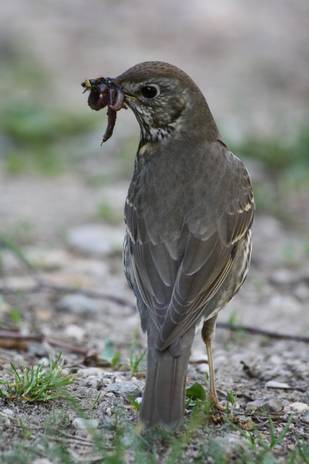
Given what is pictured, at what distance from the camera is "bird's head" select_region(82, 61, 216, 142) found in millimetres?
5426

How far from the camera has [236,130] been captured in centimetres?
1035

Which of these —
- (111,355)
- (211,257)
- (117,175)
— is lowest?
(111,355)

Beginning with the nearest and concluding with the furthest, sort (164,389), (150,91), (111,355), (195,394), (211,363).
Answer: (164,389) < (195,394) < (211,363) < (150,91) < (111,355)

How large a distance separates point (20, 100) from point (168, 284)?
6.82 metres

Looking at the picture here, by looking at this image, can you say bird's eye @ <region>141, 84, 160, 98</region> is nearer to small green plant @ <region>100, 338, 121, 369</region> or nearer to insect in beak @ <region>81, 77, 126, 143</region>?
insect in beak @ <region>81, 77, 126, 143</region>

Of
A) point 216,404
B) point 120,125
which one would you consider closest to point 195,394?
point 216,404

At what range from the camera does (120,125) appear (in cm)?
1102

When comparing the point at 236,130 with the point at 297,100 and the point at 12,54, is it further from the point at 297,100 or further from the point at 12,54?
the point at 12,54

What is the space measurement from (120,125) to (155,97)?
5.56 meters

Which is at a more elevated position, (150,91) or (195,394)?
(150,91)

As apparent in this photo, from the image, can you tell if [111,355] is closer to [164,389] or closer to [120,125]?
[164,389]

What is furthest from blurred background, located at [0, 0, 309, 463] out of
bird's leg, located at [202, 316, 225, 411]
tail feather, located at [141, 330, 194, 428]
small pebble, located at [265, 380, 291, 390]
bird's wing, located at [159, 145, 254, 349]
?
bird's wing, located at [159, 145, 254, 349]

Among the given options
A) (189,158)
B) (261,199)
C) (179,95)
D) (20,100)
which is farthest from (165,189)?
(20,100)

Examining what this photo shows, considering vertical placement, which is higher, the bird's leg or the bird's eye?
the bird's eye
